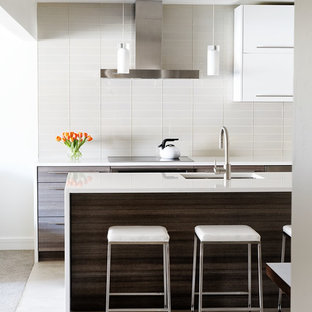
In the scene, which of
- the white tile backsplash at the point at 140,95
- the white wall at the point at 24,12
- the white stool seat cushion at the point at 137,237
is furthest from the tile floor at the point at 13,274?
the white wall at the point at 24,12

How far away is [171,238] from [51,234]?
6.30ft

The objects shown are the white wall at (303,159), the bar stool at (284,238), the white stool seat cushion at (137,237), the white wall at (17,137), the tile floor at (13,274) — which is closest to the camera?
the white wall at (303,159)

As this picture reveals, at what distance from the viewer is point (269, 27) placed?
18.6 feet

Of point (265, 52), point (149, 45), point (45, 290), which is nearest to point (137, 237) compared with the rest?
point (45, 290)

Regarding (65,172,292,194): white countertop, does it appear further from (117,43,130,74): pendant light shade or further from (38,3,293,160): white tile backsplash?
(38,3,293,160): white tile backsplash

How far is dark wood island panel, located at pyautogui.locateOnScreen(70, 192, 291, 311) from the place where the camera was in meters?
3.82

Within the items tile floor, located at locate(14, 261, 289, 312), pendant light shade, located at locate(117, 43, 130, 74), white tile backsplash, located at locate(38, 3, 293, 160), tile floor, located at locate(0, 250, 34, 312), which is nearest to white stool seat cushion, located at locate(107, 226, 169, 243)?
tile floor, located at locate(14, 261, 289, 312)

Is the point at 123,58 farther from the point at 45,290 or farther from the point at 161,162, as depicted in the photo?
the point at 45,290

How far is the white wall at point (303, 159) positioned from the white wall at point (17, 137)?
517 cm

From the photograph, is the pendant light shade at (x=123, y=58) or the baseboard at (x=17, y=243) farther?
the baseboard at (x=17, y=243)

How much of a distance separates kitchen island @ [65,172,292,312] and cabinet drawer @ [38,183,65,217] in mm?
1573

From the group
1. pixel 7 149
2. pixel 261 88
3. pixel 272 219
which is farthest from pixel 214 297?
pixel 7 149

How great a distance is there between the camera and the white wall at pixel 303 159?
0.88m

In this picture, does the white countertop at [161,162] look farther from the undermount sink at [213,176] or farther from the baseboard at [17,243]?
the undermount sink at [213,176]
